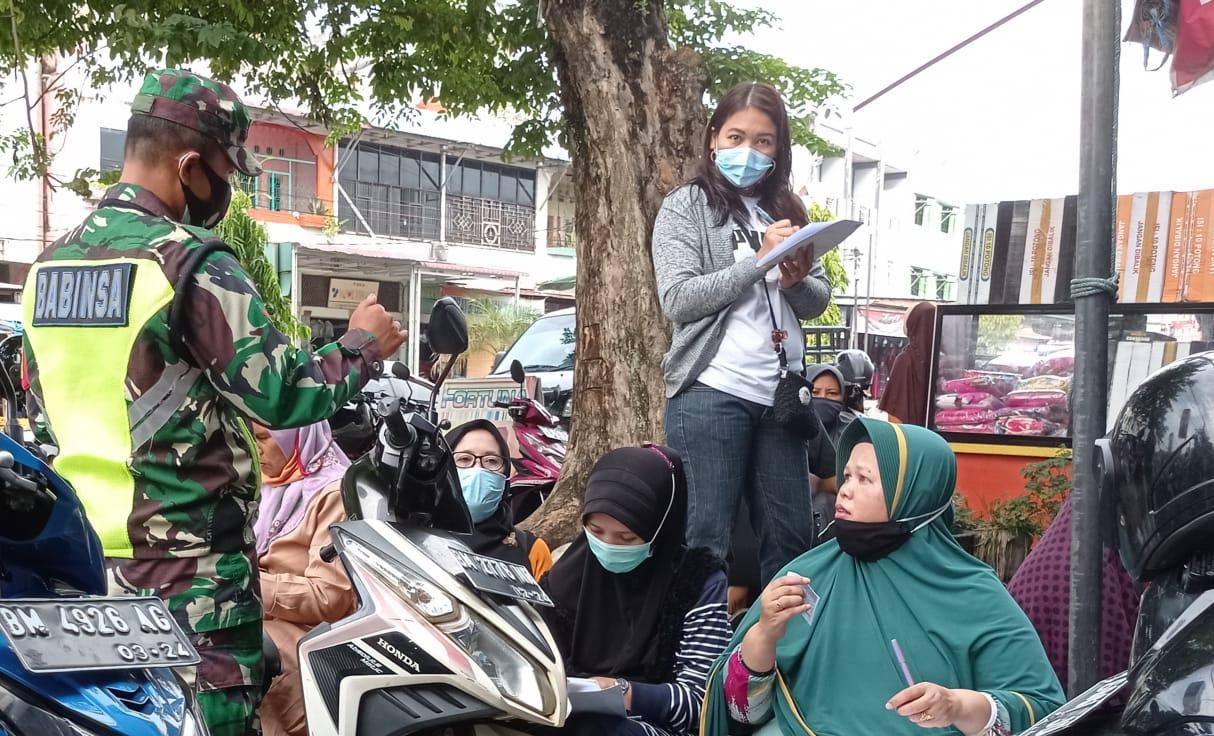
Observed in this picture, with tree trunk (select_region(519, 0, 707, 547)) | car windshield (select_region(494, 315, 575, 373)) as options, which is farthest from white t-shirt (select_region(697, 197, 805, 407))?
car windshield (select_region(494, 315, 575, 373))

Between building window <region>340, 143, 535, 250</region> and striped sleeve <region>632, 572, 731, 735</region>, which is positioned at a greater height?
building window <region>340, 143, 535, 250</region>

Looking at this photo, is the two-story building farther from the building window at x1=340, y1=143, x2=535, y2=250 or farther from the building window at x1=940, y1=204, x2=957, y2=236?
the building window at x1=940, y1=204, x2=957, y2=236

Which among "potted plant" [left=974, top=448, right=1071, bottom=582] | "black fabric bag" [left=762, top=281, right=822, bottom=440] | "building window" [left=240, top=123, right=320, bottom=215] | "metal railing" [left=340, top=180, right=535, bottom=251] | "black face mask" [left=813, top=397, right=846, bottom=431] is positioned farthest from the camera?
"metal railing" [left=340, top=180, right=535, bottom=251]

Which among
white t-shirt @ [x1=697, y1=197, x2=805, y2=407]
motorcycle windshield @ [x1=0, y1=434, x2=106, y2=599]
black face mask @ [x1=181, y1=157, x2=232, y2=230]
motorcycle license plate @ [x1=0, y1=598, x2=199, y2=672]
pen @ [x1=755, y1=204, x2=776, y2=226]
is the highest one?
pen @ [x1=755, y1=204, x2=776, y2=226]

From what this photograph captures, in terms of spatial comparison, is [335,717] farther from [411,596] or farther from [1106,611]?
[1106,611]

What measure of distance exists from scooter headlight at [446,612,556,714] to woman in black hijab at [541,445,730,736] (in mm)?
707

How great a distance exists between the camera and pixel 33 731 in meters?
1.49

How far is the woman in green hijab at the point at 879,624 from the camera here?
8.48 feet

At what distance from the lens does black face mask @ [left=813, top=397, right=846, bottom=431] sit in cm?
622

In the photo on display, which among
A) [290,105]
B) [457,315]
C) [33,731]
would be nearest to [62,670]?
[33,731]

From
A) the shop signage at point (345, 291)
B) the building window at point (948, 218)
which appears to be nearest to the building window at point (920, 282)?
the building window at point (948, 218)

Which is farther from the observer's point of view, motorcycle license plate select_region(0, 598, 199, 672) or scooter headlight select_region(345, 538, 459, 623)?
scooter headlight select_region(345, 538, 459, 623)

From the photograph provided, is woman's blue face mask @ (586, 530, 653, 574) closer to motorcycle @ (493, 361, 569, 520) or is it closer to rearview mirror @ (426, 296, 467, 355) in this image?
rearview mirror @ (426, 296, 467, 355)

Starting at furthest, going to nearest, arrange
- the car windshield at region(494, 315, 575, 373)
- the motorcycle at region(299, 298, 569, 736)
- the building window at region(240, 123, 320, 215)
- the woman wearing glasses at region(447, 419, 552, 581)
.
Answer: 1. the building window at region(240, 123, 320, 215)
2. the car windshield at region(494, 315, 575, 373)
3. the woman wearing glasses at region(447, 419, 552, 581)
4. the motorcycle at region(299, 298, 569, 736)
